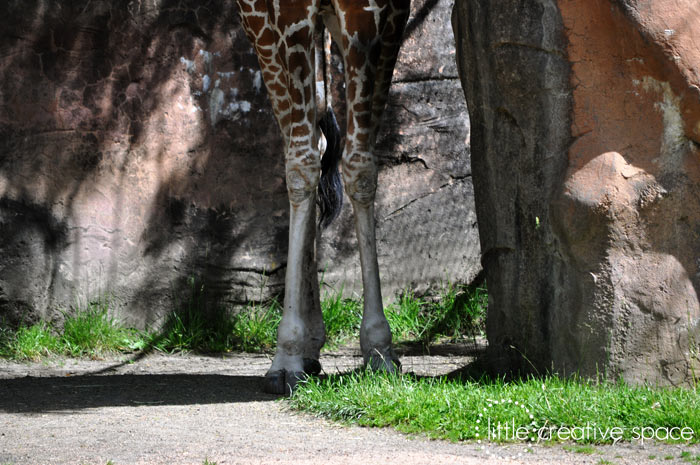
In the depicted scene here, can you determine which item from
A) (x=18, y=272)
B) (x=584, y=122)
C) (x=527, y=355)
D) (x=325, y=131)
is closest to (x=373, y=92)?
(x=325, y=131)

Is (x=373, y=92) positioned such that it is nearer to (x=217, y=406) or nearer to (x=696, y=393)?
(x=217, y=406)

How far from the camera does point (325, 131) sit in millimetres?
5582

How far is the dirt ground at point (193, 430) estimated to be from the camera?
3199 millimetres

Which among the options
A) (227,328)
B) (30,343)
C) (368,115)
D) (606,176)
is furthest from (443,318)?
(606,176)

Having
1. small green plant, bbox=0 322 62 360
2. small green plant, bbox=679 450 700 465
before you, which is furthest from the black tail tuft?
small green plant, bbox=679 450 700 465

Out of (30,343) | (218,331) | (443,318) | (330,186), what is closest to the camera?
(330,186)

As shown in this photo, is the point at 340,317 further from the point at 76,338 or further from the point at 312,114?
the point at 312,114

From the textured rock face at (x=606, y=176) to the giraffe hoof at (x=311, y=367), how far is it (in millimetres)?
1328

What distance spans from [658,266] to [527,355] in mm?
781

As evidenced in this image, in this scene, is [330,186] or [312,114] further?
[330,186]

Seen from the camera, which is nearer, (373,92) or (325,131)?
(373,92)

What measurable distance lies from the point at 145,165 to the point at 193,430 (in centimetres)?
320

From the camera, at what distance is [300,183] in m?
4.90

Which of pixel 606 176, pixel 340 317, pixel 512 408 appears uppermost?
pixel 606 176
